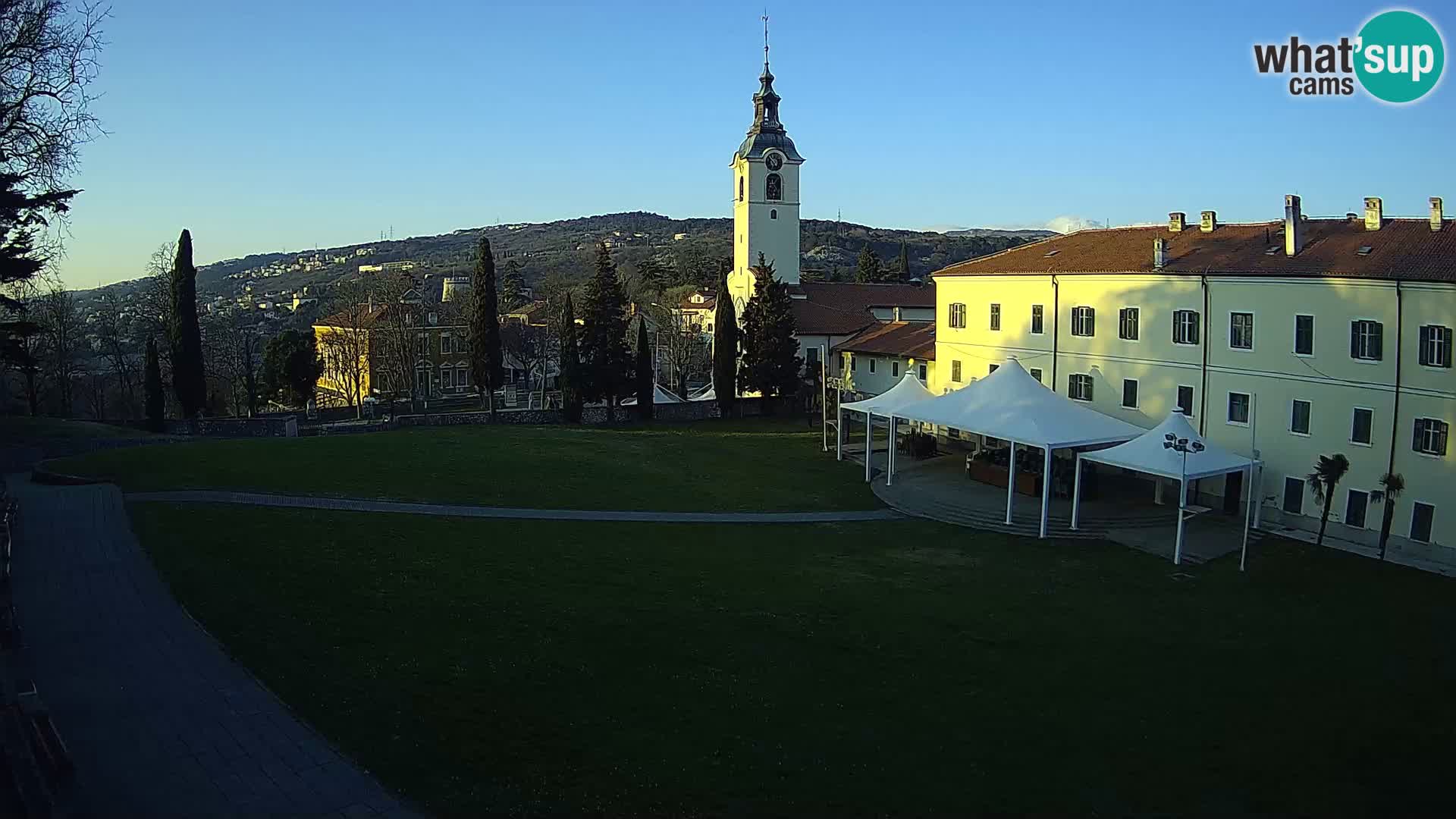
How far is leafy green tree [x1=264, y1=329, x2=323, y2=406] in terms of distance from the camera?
42844 millimetres

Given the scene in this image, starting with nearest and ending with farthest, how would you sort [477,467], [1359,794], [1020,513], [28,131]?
[1359,794] < [28,131] < [1020,513] < [477,467]

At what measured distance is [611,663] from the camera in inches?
494

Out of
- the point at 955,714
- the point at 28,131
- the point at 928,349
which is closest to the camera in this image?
the point at 955,714

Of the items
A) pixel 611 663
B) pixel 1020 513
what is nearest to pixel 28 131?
pixel 611 663

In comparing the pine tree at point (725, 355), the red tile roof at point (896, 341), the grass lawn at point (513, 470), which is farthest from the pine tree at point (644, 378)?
the red tile roof at point (896, 341)

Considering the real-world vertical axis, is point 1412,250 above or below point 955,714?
above

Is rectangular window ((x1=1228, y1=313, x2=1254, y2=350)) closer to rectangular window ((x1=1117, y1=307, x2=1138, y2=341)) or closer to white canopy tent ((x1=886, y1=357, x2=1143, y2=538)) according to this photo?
rectangular window ((x1=1117, y1=307, x2=1138, y2=341))

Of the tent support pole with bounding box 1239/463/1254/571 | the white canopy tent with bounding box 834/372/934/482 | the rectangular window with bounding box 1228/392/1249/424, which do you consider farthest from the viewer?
the white canopy tent with bounding box 834/372/934/482

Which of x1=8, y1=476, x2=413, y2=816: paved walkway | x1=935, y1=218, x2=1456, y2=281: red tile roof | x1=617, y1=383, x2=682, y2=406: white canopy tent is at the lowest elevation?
x1=8, y1=476, x2=413, y2=816: paved walkway

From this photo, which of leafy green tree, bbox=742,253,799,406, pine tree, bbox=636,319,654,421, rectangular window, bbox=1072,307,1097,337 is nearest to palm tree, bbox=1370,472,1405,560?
rectangular window, bbox=1072,307,1097,337

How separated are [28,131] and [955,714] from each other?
18.4 meters

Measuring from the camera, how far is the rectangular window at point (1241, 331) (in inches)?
942

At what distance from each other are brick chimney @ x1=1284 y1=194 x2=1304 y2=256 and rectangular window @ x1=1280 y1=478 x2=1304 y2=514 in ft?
19.4

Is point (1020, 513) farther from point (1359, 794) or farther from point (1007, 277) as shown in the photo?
point (1359, 794)
